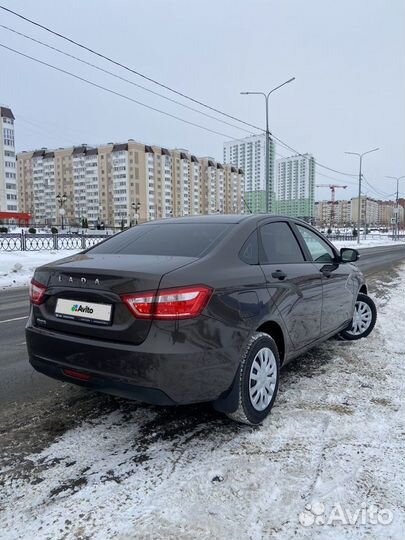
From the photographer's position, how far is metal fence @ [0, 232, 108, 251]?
22.7 metres

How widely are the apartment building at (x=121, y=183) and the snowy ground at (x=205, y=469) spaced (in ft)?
354

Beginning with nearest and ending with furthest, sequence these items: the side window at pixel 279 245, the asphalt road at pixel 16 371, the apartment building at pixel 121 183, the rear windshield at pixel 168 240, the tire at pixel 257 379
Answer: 1. the tire at pixel 257 379
2. the rear windshield at pixel 168 240
3. the side window at pixel 279 245
4. the asphalt road at pixel 16 371
5. the apartment building at pixel 121 183

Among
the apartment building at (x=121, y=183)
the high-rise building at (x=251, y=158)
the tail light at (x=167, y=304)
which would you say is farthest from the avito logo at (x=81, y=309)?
the apartment building at (x=121, y=183)

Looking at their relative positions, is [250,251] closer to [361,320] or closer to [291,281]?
[291,281]

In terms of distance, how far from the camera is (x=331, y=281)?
4.61 metres

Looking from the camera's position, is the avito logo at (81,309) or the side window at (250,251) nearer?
the avito logo at (81,309)

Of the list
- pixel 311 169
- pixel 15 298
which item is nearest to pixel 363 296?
pixel 15 298

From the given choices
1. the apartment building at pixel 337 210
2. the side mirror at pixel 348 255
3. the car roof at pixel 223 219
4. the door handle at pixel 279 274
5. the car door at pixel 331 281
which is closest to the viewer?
the door handle at pixel 279 274

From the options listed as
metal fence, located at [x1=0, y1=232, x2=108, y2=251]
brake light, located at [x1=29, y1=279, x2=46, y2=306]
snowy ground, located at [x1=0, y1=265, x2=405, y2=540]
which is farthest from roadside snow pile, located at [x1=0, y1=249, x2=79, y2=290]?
snowy ground, located at [x1=0, y1=265, x2=405, y2=540]

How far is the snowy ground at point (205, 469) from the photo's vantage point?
2.17m

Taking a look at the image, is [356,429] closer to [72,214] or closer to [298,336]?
[298,336]

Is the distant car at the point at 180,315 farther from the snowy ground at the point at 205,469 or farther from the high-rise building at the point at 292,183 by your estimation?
the high-rise building at the point at 292,183

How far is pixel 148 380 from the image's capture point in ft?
8.83

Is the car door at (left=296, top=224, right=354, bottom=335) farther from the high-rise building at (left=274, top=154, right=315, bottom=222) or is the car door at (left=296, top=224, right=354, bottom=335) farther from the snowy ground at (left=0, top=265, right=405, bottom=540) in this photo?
the high-rise building at (left=274, top=154, right=315, bottom=222)
